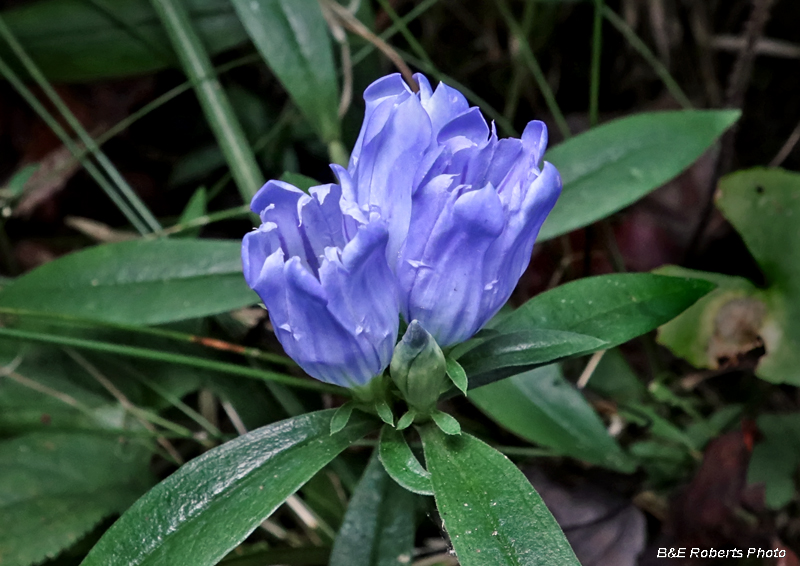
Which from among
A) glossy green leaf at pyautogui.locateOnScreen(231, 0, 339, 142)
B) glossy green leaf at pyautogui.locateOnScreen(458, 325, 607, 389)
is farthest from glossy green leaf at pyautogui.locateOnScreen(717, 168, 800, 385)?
glossy green leaf at pyautogui.locateOnScreen(231, 0, 339, 142)

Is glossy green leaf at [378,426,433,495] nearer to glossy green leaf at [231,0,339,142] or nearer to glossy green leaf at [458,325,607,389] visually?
glossy green leaf at [458,325,607,389]

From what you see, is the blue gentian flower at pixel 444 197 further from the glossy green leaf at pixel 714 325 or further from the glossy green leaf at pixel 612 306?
the glossy green leaf at pixel 714 325

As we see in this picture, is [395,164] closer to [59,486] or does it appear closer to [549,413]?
[549,413]

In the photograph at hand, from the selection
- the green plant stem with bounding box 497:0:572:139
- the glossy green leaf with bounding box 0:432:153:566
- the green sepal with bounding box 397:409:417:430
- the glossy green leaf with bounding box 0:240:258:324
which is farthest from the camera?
the green plant stem with bounding box 497:0:572:139

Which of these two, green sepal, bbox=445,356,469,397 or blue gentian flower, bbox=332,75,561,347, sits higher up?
blue gentian flower, bbox=332,75,561,347

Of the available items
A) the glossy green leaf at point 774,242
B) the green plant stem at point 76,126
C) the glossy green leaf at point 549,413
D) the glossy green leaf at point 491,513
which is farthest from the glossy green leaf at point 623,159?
the green plant stem at point 76,126

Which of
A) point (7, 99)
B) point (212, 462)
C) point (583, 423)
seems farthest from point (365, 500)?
point (7, 99)
